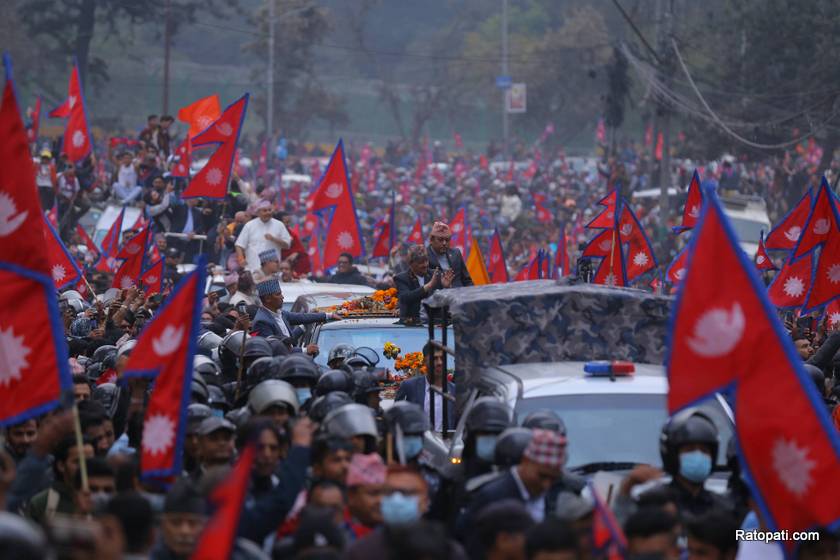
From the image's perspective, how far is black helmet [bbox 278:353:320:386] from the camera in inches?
388

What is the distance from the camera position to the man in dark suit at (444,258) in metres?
A: 13.5

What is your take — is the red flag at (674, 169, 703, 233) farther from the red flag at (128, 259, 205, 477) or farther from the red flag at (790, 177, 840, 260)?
the red flag at (128, 259, 205, 477)

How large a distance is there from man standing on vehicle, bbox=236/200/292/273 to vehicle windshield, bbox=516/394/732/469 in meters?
9.28

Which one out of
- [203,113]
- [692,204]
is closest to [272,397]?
[692,204]

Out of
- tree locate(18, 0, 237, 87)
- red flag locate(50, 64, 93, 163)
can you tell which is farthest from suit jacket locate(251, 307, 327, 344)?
tree locate(18, 0, 237, 87)

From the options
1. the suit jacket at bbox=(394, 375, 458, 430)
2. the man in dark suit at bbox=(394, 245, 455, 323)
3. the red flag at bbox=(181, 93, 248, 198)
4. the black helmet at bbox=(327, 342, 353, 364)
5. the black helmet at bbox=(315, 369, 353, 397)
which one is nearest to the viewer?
the black helmet at bbox=(315, 369, 353, 397)

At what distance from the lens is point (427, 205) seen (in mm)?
43875

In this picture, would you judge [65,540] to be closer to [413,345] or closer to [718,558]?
[718,558]

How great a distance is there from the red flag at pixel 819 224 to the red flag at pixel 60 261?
580 centimetres

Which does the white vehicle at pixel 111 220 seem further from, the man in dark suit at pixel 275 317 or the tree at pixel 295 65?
the tree at pixel 295 65

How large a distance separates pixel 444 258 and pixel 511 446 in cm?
612

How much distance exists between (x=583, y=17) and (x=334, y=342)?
2344 inches

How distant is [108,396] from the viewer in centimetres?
1038

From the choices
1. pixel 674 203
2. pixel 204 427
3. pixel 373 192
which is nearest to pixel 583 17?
pixel 373 192
